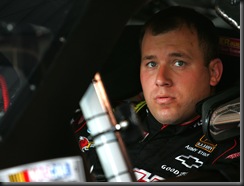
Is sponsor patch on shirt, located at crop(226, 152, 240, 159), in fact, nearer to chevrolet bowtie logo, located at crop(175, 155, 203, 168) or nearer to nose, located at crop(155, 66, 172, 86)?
chevrolet bowtie logo, located at crop(175, 155, 203, 168)

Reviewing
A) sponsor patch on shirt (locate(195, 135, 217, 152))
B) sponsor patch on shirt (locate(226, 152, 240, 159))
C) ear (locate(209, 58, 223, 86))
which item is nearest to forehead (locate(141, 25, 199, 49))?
ear (locate(209, 58, 223, 86))

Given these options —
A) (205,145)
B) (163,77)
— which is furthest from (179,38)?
(205,145)

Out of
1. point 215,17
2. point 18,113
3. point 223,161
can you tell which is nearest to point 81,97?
point 18,113

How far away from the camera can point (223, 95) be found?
1.84 meters

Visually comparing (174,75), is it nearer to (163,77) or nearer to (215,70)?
(163,77)

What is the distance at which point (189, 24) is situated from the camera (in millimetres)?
2057

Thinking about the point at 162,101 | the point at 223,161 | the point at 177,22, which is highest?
the point at 177,22

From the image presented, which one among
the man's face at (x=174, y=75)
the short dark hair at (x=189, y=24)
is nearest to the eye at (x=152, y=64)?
the man's face at (x=174, y=75)

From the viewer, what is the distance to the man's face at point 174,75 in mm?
1958

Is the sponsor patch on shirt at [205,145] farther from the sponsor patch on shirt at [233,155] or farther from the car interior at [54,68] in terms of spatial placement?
the car interior at [54,68]

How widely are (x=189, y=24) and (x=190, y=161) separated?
0.48m

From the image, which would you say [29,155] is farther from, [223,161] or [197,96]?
[197,96]

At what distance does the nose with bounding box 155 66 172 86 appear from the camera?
192 centimetres

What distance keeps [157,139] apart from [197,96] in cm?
21
